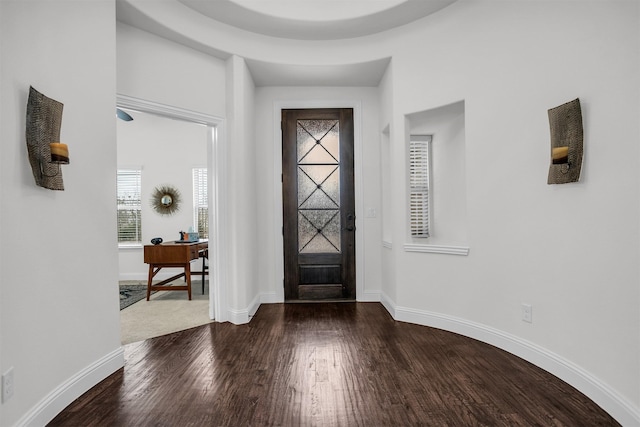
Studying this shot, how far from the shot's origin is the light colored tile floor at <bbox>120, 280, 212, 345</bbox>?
11.0ft

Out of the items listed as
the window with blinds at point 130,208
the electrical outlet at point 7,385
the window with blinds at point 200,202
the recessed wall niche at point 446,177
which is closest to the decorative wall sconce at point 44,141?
the electrical outlet at point 7,385

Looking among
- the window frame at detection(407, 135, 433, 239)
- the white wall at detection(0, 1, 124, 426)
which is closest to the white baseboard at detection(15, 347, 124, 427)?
the white wall at detection(0, 1, 124, 426)

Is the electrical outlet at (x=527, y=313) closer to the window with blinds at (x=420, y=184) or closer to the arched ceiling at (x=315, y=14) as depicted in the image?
the window with blinds at (x=420, y=184)

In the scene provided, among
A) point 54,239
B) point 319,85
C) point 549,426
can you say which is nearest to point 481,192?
point 549,426

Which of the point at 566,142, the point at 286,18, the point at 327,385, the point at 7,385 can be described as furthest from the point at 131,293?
the point at 566,142

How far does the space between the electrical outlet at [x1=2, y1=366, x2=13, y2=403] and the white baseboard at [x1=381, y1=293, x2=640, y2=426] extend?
295cm

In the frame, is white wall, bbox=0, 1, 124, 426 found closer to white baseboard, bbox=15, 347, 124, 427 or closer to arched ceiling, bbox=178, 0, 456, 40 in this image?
white baseboard, bbox=15, 347, 124, 427

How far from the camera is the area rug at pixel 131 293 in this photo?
4.48 metres

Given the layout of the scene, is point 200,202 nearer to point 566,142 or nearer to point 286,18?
point 286,18

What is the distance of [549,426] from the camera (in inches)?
69.8

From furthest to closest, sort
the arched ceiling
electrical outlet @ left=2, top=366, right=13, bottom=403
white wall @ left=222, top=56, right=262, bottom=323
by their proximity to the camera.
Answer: white wall @ left=222, top=56, right=262, bottom=323, the arched ceiling, electrical outlet @ left=2, top=366, right=13, bottom=403

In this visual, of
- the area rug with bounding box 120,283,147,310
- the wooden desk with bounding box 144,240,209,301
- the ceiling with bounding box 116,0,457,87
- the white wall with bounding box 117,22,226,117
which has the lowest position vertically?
the area rug with bounding box 120,283,147,310

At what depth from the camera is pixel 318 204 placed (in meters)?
4.43

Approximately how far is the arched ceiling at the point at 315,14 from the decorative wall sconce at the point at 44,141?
172cm
